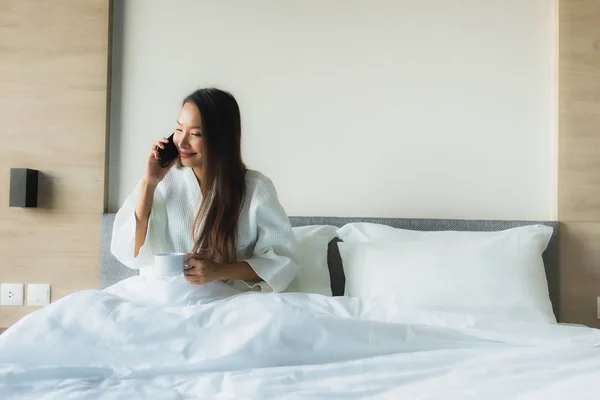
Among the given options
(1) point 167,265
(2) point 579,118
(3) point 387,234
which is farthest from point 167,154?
(2) point 579,118

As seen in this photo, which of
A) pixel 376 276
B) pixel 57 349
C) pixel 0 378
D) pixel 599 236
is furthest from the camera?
pixel 599 236

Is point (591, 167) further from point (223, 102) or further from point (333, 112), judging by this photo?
point (223, 102)

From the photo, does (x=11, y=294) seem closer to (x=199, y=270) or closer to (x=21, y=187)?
(x=21, y=187)

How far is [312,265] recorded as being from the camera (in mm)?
1842

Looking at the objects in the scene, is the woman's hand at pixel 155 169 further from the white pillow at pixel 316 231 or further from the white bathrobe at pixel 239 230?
the white pillow at pixel 316 231

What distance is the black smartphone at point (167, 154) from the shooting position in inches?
64.8

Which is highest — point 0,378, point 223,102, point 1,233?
point 223,102

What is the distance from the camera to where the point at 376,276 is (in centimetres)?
176

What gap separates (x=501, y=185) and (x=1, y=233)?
2130 millimetres

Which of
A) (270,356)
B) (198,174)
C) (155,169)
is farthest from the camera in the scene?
(198,174)

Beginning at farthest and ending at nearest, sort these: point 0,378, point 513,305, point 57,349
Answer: point 513,305
point 57,349
point 0,378

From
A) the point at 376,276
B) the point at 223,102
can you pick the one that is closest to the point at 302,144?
the point at 223,102

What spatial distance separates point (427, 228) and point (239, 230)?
30.9 inches

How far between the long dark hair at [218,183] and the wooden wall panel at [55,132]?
669 mm
